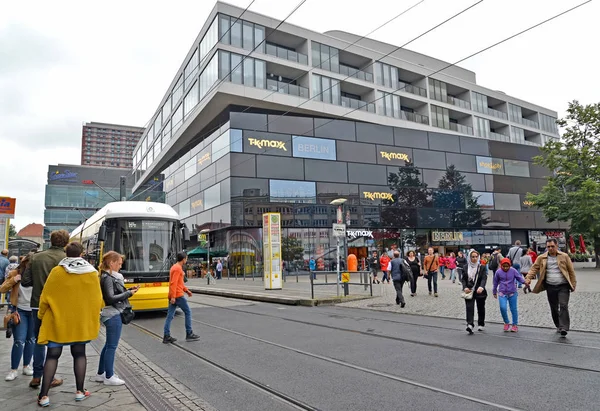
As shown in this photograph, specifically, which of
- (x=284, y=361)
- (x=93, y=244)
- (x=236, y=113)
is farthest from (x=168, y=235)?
(x=236, y=113)

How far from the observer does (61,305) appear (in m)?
4.38

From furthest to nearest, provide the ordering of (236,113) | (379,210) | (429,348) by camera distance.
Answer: (379,210)
(236,113)
(429,348)

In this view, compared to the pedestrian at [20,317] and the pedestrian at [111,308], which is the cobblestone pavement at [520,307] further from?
the pedestrian at [20,317]

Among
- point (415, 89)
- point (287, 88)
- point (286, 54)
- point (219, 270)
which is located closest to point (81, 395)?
point (219, 270)

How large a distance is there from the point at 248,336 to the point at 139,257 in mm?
4724

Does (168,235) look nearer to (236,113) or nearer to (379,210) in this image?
(236,113)

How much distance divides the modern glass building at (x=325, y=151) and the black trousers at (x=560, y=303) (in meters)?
22.0

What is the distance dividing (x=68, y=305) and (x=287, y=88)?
1343 inches

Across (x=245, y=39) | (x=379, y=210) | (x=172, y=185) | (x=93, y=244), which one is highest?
(x=245, y=39)

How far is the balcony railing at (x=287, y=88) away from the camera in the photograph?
3604 cm

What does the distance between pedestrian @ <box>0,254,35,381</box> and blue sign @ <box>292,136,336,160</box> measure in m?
30.2

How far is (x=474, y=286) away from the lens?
8938 millimetres

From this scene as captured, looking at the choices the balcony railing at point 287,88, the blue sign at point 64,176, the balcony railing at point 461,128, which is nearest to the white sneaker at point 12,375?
the balcony railing at point 287,88

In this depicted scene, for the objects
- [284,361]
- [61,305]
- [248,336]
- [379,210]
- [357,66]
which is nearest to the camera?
[61,305]
